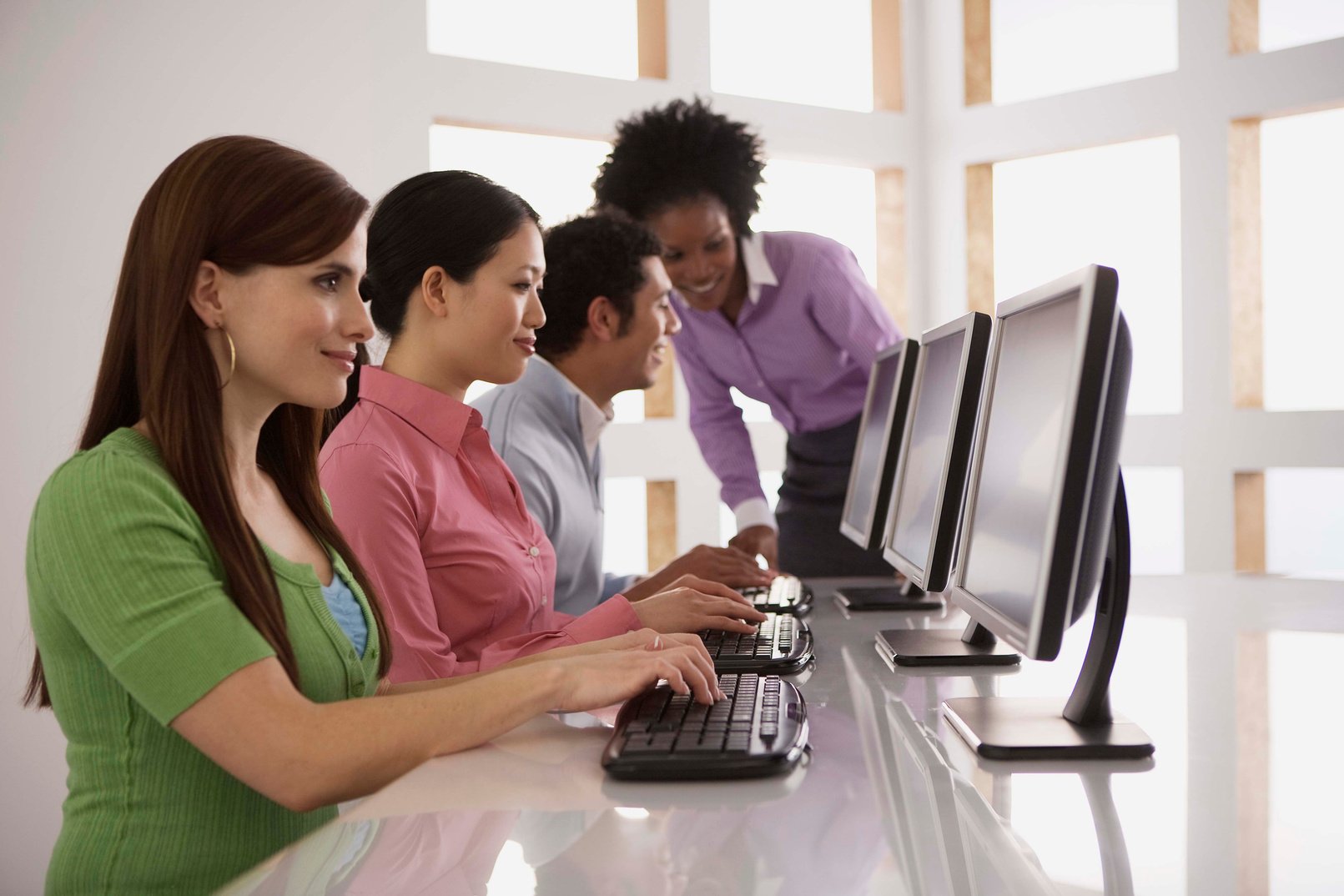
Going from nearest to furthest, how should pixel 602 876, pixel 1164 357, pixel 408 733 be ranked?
pixel 602 876 → pixel 408 733 → pixel 1164 357

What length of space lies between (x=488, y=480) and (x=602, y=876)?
999mm

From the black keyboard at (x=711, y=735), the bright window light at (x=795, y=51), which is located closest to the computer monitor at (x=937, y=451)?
the black keyboard at (x=711, y=735)

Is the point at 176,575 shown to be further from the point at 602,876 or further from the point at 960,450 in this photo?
the point at 960,450

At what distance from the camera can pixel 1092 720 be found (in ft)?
3.58

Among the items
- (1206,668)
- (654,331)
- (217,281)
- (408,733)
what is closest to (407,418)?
(217,281)

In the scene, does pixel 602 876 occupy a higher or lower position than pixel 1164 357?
lower

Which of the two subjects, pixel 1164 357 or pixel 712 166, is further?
pixel 1164 357

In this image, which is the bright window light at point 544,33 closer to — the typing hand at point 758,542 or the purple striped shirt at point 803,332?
the purple striped shirt at point 803,332

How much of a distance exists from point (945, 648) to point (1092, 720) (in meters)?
0.41

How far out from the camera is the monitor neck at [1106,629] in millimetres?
1060

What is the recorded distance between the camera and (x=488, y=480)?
1697 mm

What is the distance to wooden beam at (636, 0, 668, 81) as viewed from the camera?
4.29 metres

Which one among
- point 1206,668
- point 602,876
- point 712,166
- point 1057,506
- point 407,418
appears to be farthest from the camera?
point 712,166

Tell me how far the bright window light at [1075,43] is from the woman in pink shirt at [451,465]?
3379mm
